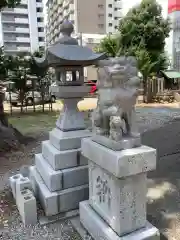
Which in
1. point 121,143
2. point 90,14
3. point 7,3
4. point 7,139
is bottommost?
point 7,139

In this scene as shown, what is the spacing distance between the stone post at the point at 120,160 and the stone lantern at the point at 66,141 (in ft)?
2.44

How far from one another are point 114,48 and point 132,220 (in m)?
16.2

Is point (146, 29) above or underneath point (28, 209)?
above

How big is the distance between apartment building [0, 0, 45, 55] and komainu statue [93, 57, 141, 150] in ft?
162

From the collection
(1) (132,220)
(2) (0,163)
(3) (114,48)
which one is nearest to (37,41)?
(3) (114,48)

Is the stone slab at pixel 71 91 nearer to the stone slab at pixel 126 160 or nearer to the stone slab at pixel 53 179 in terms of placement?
the stone slab at pixel 53 179

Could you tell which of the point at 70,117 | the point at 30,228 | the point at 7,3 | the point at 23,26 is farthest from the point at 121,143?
the point at 23,26

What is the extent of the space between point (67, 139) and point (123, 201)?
1.36m

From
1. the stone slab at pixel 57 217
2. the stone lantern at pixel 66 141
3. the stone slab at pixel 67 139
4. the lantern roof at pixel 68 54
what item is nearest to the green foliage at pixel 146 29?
the lantern roof at pixel 68 54

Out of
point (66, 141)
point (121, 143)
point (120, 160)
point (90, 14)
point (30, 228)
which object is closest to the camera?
point (120, 160)

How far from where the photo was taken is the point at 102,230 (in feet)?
8.25

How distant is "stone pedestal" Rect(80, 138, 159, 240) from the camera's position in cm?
222

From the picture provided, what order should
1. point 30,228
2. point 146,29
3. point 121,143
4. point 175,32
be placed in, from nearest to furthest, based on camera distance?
1. point 121,143
2. point 30,228
3. point 146,29
4. point 175,32

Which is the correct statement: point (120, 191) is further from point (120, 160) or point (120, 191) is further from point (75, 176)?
point (75, 176)
